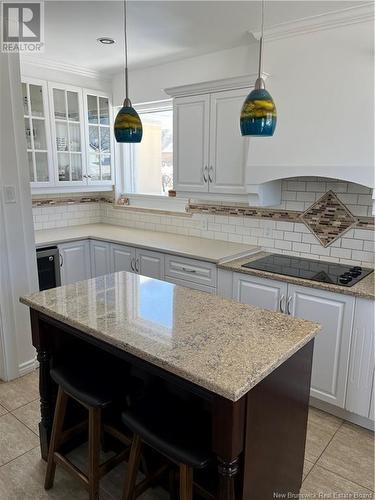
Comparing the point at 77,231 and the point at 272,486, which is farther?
the point at 77,231

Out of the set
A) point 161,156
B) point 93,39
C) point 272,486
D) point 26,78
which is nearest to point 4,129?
point 93,39

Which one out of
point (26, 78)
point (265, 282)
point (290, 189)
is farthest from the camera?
point (26, 78)

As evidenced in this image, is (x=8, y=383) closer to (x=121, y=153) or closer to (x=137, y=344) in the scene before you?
(x=137, y=344)

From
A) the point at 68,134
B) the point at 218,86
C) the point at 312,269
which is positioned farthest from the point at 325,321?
the point at 68,134

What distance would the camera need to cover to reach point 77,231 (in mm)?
4023

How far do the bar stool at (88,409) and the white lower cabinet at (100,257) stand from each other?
191cm

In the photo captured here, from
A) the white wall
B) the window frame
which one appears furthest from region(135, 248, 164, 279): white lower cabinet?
the white wall

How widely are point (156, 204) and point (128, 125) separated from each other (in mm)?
2161

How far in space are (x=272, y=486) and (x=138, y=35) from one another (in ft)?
9.69

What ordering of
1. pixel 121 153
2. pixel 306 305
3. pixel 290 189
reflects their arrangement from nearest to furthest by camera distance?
pixel 306 305 → pixel 290 189 → pixel 121 153

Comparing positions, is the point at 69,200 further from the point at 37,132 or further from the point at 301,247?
the point at 301,247

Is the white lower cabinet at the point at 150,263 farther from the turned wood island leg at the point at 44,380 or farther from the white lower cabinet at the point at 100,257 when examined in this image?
the turned wood island leg at the point at 44,380

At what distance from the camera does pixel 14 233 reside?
2650mm

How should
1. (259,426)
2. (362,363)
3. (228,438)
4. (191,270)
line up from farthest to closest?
(191,270) < (362,363) < (259,426) < (228,438)
